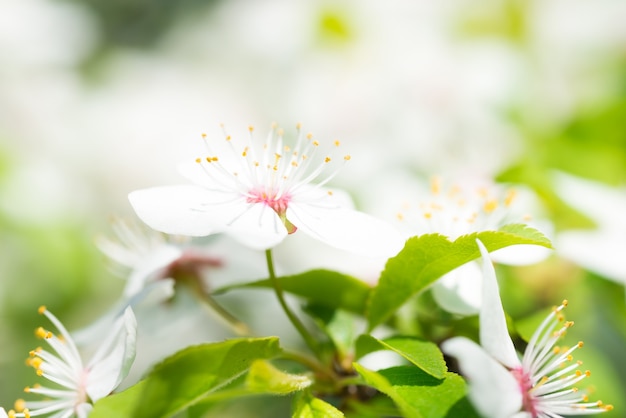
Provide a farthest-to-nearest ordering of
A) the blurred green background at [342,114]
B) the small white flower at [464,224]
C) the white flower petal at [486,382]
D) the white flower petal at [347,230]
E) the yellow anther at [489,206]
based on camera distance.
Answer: the blurred green background at [342,114] → the yellow anther at [489,206] → the small white flower at [464,224] → the white flower petal at [347,230] → the white flower petal at [486,382]

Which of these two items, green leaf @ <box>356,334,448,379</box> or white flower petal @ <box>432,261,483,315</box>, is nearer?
green leaf @ <box>356,334,448,379</box>

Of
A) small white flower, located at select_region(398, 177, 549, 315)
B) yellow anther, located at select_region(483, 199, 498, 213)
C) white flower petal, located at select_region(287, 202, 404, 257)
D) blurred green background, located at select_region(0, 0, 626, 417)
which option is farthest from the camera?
blurred green background, located at select_region(0, 0, 626, 417)

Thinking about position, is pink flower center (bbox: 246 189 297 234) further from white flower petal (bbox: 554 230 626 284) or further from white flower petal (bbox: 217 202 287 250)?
white flower petal (bbox: 554 230 626 284)

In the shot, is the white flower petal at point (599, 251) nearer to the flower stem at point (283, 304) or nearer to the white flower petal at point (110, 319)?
the flower stem at point (283, 304)

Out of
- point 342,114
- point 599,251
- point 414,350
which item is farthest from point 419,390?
point 342,114

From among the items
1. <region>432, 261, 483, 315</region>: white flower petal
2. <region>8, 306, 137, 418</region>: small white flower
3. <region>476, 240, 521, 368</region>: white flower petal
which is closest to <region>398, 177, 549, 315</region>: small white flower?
<region>432, 261, 483, 315</region>: white flower petal

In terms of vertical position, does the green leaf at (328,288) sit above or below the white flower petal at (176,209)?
below

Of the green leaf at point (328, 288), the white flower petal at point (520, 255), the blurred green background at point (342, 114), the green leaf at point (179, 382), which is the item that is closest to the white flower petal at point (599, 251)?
the blurred green background at point (342, 114)
